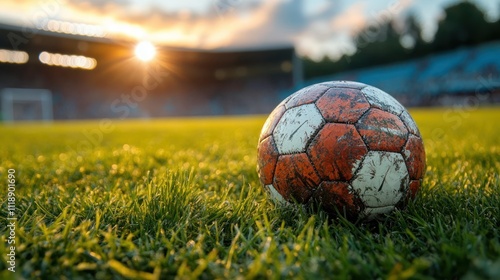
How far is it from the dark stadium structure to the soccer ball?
28123 mm

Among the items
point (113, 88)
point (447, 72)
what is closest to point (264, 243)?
point (113, 88)

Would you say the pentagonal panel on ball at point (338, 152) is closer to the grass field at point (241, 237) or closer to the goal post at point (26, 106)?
the grass field at point (241, 237)

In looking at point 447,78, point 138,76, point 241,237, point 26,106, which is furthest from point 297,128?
point 138,76

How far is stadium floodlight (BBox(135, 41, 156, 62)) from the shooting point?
31.4m

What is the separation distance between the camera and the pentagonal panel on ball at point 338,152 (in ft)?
5.11

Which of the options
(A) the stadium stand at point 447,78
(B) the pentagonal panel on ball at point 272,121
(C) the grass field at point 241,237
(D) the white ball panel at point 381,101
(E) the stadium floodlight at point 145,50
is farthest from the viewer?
(A) the stadium stand at point 447,78

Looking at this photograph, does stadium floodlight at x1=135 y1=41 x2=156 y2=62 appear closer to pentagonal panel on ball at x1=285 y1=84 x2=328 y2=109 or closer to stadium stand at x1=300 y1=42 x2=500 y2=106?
stadium stand at x1=300 y1=42 x2=500 y2=106

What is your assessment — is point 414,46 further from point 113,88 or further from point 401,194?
point 401,194

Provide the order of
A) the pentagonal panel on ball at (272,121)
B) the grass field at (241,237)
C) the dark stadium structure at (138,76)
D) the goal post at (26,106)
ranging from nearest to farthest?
the grass field at (241,237)
the pentagonal panel on ball at (272,121)
the goal post at (26,106)
the dark stadium structure at (138,76)

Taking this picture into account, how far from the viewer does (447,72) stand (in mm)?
35469

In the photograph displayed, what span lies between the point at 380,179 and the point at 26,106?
34066 mm

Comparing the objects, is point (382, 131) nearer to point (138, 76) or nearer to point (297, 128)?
point (297, 128)

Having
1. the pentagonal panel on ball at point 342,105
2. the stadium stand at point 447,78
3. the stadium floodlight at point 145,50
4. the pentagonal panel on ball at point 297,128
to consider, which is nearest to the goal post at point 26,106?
the stadium floodlight at point 145,50

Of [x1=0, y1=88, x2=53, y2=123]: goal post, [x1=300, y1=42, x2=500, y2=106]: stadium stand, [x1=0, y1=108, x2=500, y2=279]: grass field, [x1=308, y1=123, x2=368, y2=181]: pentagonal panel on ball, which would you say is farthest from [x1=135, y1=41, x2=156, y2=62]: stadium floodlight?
[x1=308, y1=123, x2=368, y2=181]: pentagonal panel on ball
